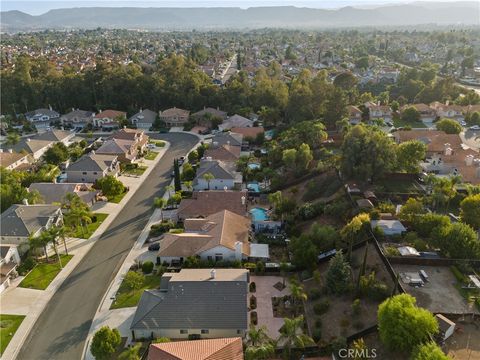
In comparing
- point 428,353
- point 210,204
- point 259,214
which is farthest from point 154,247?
point 428,353

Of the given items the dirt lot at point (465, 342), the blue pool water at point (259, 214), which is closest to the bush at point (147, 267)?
the blue pool water at point (259, 214)

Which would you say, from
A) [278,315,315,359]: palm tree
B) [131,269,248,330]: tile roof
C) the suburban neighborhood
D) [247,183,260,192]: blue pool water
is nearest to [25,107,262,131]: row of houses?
the suburban neighborhood

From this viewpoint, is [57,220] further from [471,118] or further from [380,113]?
[471,118]

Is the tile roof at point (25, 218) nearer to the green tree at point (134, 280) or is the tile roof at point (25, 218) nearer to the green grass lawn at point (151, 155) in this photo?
the green tree at point (134, 280)

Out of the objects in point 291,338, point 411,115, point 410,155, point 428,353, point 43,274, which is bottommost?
point 43,274

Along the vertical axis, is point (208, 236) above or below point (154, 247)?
above

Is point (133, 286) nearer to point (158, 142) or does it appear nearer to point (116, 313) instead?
point (116, 313)

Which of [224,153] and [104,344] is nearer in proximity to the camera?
[104,344]
